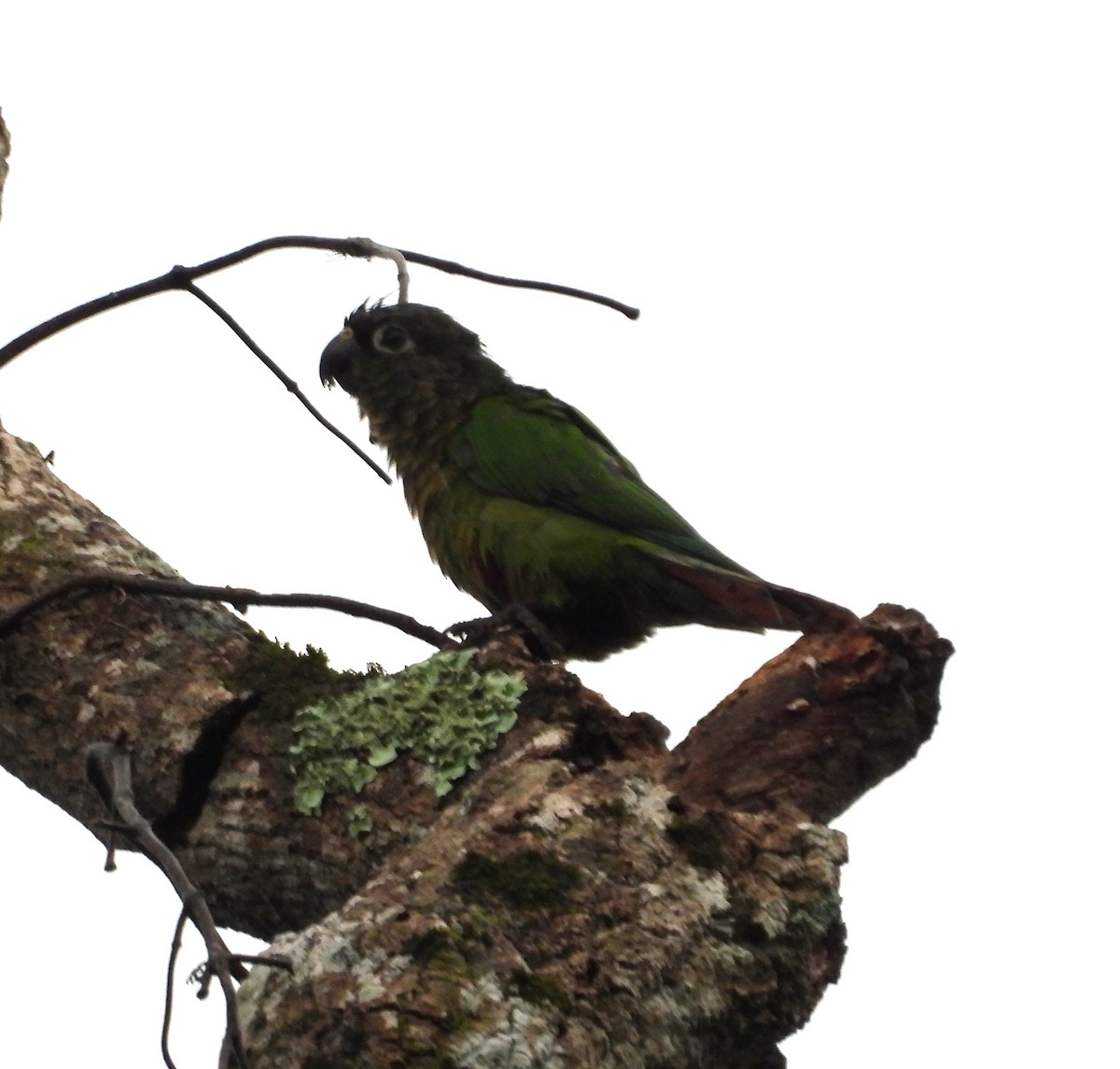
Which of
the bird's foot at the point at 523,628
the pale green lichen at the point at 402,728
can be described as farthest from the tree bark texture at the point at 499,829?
the bird's foot at the point at 523,628

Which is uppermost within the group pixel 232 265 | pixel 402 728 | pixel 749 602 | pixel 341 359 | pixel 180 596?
pixel 341 359

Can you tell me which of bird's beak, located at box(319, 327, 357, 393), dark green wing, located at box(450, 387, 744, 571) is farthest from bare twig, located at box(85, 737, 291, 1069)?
bird's beak, located at box(319, 327, 357, 393)

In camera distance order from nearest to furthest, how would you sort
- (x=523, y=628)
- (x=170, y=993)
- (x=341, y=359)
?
(x=170, y=993), (x=523, y=628), (x=341, y=359)

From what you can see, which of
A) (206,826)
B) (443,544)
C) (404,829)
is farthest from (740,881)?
(443,544)

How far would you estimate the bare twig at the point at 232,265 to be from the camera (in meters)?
3.38

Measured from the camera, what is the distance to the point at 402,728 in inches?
108

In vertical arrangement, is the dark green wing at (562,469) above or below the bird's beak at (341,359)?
below

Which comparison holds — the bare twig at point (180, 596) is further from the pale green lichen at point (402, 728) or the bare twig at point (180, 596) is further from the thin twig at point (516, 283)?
the thin twig at point (516, 283)

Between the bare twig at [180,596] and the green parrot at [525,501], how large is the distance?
112 centimetres

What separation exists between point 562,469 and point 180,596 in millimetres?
1800

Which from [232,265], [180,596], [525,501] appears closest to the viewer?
[180,596]

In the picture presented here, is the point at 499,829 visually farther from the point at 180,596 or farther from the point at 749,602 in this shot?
the point at 749,602

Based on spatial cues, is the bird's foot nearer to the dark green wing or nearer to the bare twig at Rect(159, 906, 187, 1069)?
the dark green wing

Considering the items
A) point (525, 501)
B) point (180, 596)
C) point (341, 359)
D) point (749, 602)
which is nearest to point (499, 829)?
point (180, 596)
